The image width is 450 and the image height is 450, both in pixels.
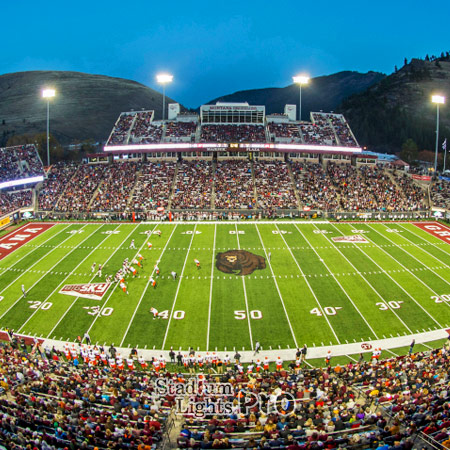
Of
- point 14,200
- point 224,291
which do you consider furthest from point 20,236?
point 224,291

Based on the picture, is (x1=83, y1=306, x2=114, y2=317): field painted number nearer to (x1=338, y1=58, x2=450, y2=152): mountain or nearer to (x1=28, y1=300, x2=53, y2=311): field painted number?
(x1=28, y1=300, x2=53, y2=311): field painted number

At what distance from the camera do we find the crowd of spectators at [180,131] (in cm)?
5875

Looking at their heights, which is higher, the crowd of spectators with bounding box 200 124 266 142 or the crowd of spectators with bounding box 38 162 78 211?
the crowd of spectators with bounding box 200 124 266 142

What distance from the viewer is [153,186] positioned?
171 ft

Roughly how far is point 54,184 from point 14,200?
6.12 m

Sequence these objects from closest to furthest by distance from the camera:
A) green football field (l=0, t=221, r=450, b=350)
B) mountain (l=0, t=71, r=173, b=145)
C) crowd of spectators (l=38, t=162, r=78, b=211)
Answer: green football field (l=0, t=221, r=450, b=350)
crowd of spectators (l=38, t=162, r=78, b=211)
mountain (l=0, t=71, r=173, b=145)

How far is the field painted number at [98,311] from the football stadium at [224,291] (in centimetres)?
13

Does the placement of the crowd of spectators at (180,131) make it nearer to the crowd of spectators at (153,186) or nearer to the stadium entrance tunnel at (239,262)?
the crowd of spectators at (153,186)

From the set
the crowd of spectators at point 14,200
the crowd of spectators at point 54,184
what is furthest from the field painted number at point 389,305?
the crowd of spectators at point 14,200

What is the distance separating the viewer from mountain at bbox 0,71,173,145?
4820 inches

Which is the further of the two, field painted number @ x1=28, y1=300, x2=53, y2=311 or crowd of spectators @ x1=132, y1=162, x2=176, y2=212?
crowd of spectators @ x1=132, y1=162, x2=176, y2=212

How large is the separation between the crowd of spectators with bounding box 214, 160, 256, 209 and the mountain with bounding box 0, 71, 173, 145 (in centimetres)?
7801

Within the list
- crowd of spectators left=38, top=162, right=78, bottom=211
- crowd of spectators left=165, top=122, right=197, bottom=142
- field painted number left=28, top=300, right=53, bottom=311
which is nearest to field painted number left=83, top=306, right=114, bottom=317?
field painted number left=28, top=300, right=53, bottom=311

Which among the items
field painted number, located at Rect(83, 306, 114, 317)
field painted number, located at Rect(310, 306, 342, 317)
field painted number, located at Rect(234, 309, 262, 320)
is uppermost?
field painted number, located at Rect(310, 306, 342, 317)
